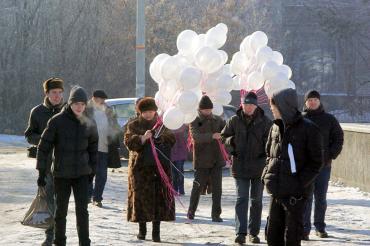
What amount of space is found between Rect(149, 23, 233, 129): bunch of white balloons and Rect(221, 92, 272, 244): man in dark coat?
22.2 inches

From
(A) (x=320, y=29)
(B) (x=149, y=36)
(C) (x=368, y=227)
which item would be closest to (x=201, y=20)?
(B) (x=149, y=36)

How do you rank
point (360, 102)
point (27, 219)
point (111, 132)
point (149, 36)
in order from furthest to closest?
point (360, 102) < point (149, 36) < point (111, 132) < point (27, 219)

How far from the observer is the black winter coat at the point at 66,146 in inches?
348

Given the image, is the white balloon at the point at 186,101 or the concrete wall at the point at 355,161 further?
the concrete wall at the point at 355,161

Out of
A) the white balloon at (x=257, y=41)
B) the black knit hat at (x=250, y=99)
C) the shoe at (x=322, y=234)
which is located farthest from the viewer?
the white balloon at (x=257, y=41)

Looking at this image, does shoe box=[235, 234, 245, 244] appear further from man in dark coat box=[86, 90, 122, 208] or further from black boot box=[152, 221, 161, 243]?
man in dark coat box=[86, 90, 122, 208]

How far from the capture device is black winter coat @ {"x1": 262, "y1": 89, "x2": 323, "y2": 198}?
301 inches

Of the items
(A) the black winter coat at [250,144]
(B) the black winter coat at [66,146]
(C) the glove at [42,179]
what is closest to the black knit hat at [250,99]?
(A) the black winter coat at [250,144]

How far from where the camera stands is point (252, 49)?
11133mm

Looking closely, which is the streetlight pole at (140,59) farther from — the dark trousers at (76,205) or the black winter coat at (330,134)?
the dark trousers at (76,205)

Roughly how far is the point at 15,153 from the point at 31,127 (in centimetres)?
1431

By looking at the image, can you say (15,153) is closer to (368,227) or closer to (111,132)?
(111,132)

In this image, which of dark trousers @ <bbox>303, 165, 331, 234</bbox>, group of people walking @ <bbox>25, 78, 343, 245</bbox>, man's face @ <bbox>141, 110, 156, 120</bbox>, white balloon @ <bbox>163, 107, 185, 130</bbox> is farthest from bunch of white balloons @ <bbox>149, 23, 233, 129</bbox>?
dark trousers @ <bbox>303, 165, 331, 234</bbox>

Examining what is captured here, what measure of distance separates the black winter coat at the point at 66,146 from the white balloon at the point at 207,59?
1929mm
